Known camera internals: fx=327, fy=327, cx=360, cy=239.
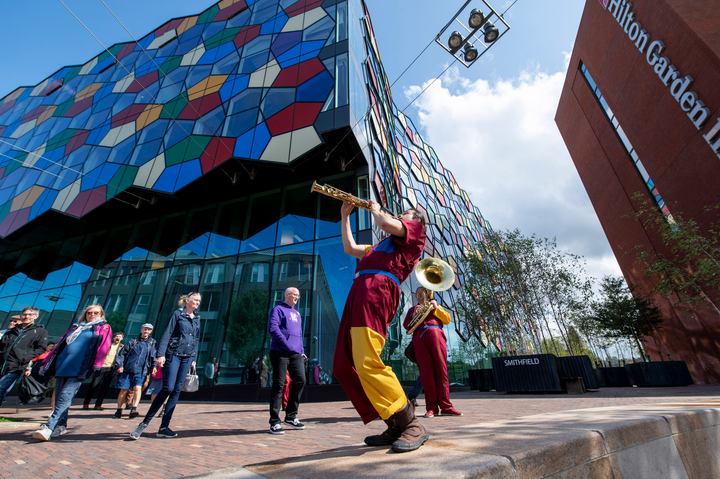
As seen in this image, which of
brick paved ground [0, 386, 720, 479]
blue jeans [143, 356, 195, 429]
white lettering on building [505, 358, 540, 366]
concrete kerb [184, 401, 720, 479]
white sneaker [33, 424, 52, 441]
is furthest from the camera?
white lettering on building [505, 358, 540, 366]

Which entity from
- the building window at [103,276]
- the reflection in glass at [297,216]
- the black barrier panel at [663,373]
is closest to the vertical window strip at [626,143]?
the black barrier panel at [663,373]

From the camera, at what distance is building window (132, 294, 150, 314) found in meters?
13.3

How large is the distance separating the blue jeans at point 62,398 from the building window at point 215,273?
8.41 m

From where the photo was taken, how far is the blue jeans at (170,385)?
150 inches

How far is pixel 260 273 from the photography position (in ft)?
38.6

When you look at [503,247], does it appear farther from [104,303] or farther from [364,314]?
[104,303]

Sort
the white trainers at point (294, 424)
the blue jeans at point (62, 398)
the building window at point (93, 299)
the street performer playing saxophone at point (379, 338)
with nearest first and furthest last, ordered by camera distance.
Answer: the street performer playing saxophone at point (379, 338), the blue jeans at point (62, 398), the white trainers at point (294, 424), the building window at point (93, 299)

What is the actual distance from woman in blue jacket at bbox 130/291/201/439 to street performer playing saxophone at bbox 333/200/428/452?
112 inches

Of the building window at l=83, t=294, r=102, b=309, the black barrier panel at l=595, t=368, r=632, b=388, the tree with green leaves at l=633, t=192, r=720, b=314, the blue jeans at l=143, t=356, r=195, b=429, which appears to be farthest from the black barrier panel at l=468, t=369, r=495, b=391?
the building window at l=83, t=294, r=102, b=309

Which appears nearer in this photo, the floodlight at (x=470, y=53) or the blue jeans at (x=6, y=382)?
the blue jeans at (x=6, y=382)

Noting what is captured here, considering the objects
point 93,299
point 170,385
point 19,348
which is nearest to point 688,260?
point 170,385

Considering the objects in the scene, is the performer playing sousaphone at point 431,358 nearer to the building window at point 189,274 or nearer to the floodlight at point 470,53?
the floodlight at point 470,53

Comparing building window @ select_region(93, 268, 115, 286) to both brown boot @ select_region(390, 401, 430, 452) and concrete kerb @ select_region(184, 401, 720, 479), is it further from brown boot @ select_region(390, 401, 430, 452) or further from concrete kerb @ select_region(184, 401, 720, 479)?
brown boot @ select_region(390, 401, 430, 452)

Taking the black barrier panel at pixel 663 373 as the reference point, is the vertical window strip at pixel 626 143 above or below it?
above
